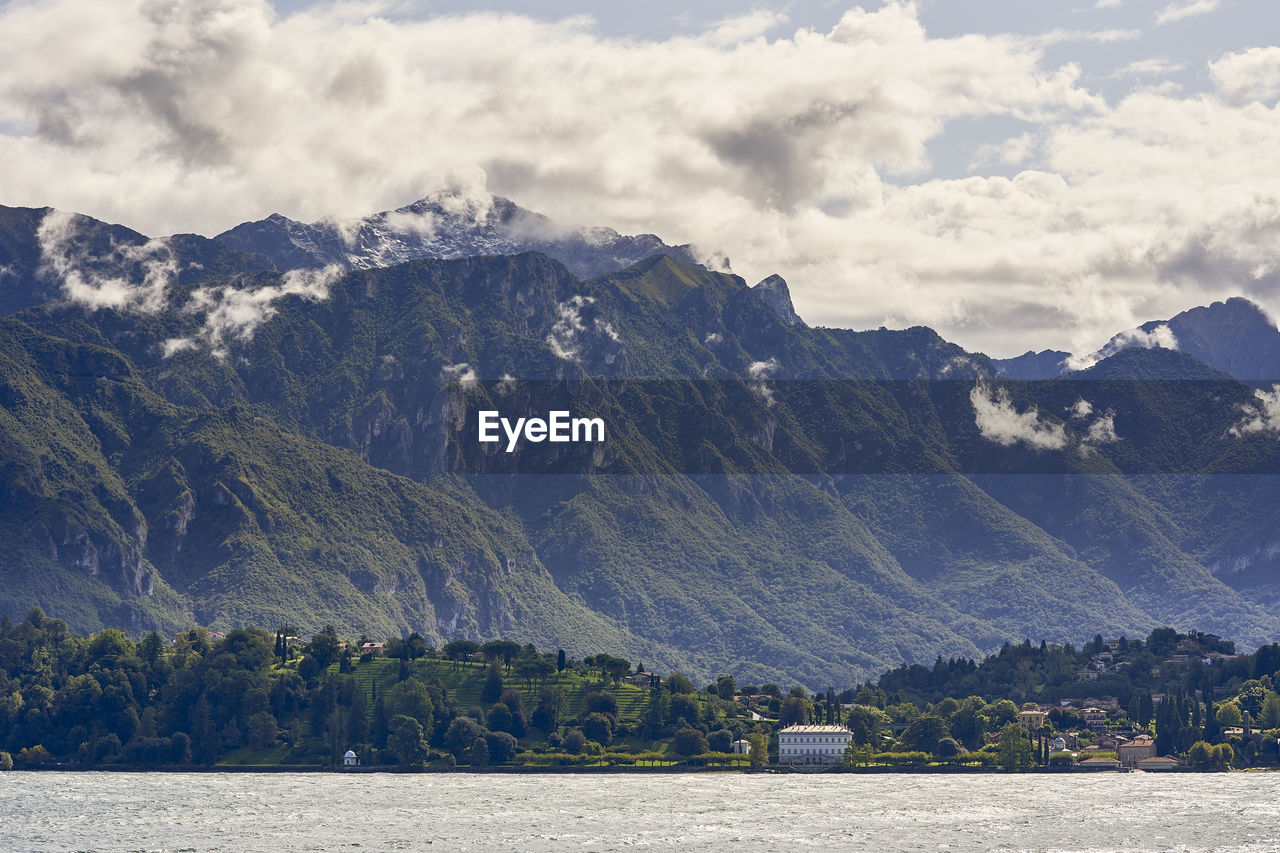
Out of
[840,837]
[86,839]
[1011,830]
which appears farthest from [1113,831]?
[86,839]

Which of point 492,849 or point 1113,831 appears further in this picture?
→ point 1113,831

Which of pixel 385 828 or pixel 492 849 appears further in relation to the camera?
pixel 385 828

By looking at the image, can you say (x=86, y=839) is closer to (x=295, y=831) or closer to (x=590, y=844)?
(x=295, y=831)

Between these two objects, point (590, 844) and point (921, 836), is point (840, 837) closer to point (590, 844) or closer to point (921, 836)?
point (921, 836)

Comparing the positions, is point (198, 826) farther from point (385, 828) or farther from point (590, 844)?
point (590, 844)

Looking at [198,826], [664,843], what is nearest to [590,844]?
[664,843]

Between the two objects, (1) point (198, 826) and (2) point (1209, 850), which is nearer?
(2) point (1209, 850)

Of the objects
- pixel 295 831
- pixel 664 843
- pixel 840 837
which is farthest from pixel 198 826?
pixel 840 837
